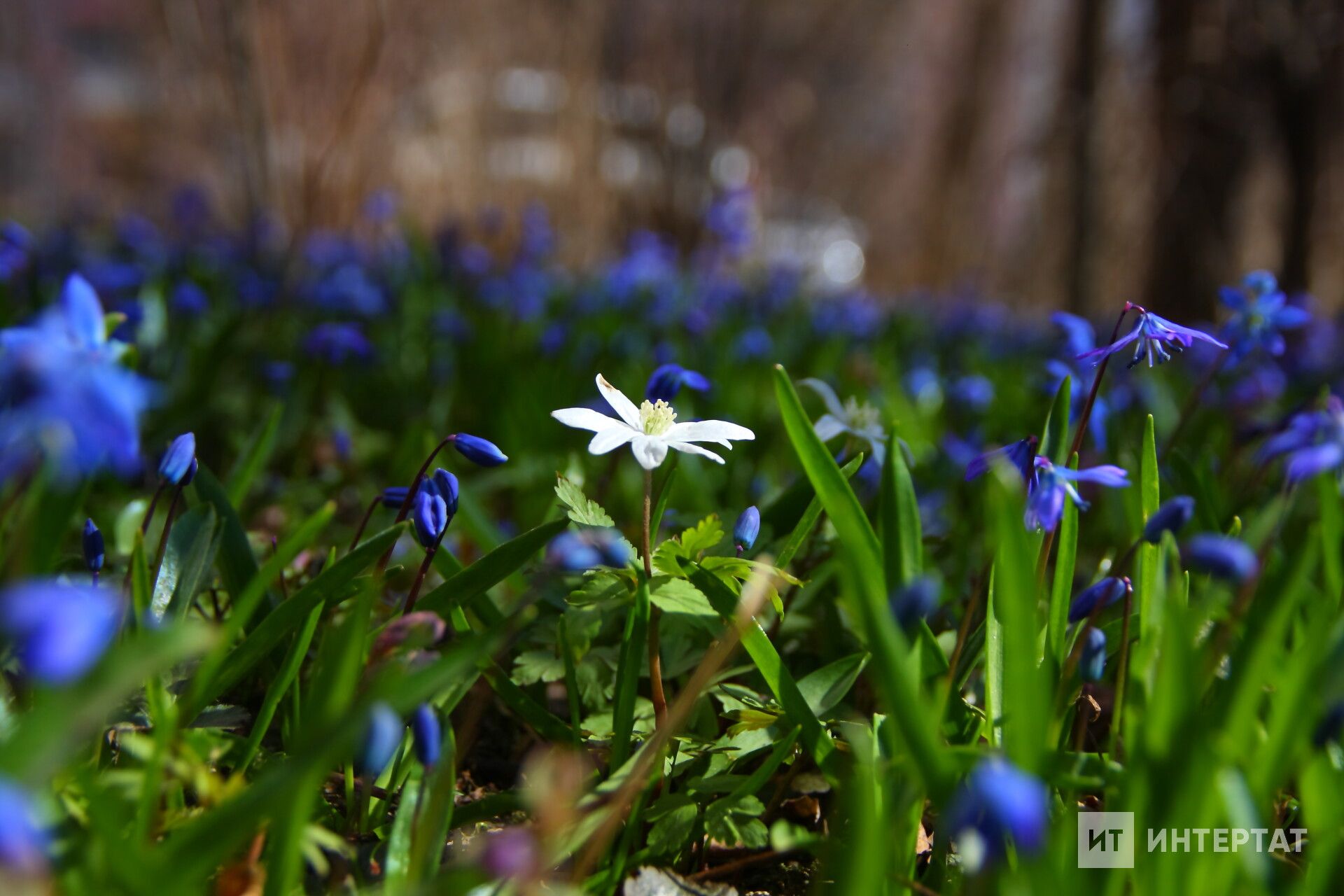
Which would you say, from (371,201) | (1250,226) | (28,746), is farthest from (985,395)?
(1250,226)

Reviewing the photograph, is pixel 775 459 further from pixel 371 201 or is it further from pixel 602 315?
pixel 371 201

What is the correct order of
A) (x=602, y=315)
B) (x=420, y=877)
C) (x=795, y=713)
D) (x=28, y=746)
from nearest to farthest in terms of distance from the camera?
(x=28, y=746), (x=420, y=877), (x=795, y=713), (x=602, y=315)

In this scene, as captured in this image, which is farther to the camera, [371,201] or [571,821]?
[371,201]

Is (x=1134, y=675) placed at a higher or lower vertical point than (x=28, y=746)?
higher

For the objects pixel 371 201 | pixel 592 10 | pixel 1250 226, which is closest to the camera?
pixel 371 201

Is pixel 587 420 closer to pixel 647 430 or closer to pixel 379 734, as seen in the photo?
pixel 647 430

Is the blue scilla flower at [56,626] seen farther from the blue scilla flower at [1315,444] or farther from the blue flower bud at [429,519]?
the blue scilla flower at [1315,444]

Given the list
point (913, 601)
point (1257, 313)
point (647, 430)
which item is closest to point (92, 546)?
point (647, 430)
